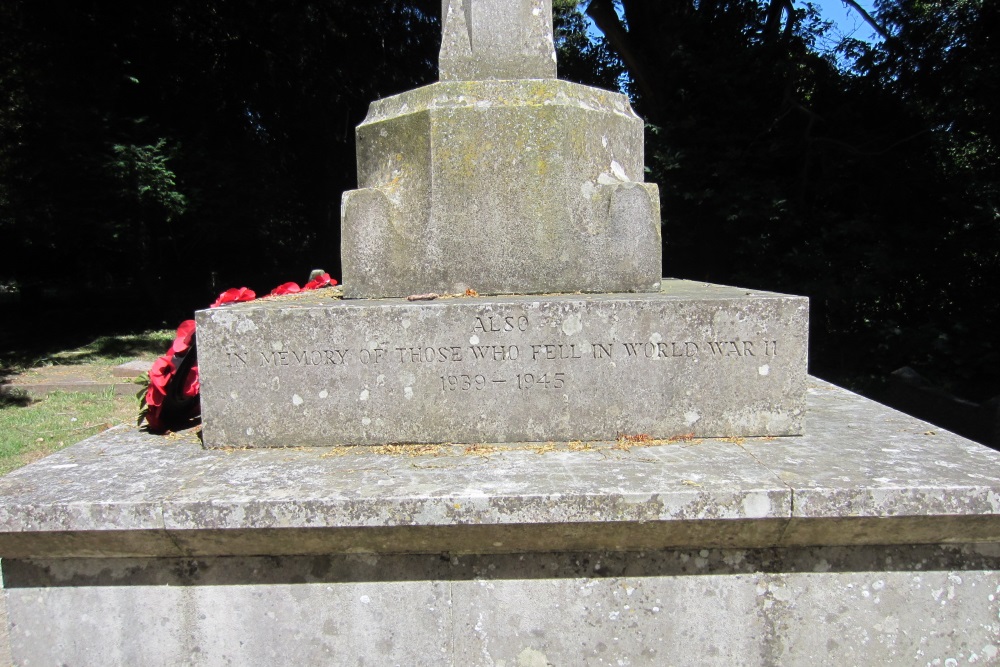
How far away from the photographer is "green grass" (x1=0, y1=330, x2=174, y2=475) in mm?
6207

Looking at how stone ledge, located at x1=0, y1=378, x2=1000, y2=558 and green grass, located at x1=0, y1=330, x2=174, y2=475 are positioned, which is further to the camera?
green grass, located at x1=0, y1=330, x2=174, y2=475

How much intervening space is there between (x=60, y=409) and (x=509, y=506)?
7.59 m

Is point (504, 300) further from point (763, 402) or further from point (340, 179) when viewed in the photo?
point (340, 179)

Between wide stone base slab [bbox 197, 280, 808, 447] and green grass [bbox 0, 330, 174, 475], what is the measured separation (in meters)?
1.09

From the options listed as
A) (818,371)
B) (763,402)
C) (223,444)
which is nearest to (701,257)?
(818,371)

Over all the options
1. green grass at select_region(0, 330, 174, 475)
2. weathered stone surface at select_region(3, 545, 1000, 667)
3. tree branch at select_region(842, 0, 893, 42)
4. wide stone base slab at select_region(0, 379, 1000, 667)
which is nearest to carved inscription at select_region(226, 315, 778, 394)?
wide stone base slab at select_region(0, 379, 1000, 667)

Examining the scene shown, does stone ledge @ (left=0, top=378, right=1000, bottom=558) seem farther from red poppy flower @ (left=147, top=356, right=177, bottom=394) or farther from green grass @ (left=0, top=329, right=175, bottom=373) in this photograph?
green grass @ (left=0, top=329, right=175, bottom=373)

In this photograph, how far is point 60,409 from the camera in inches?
307

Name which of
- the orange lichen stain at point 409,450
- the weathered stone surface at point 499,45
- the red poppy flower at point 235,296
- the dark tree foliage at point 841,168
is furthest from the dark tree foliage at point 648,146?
the red poppy flower at point 235,296

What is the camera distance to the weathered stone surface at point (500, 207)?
9.33 ft

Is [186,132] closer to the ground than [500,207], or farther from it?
farther from it

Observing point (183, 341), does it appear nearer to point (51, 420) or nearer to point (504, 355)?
point (504, 355)

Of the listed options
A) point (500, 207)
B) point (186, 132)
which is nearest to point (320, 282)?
point (500, 207)

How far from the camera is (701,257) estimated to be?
413 inches
